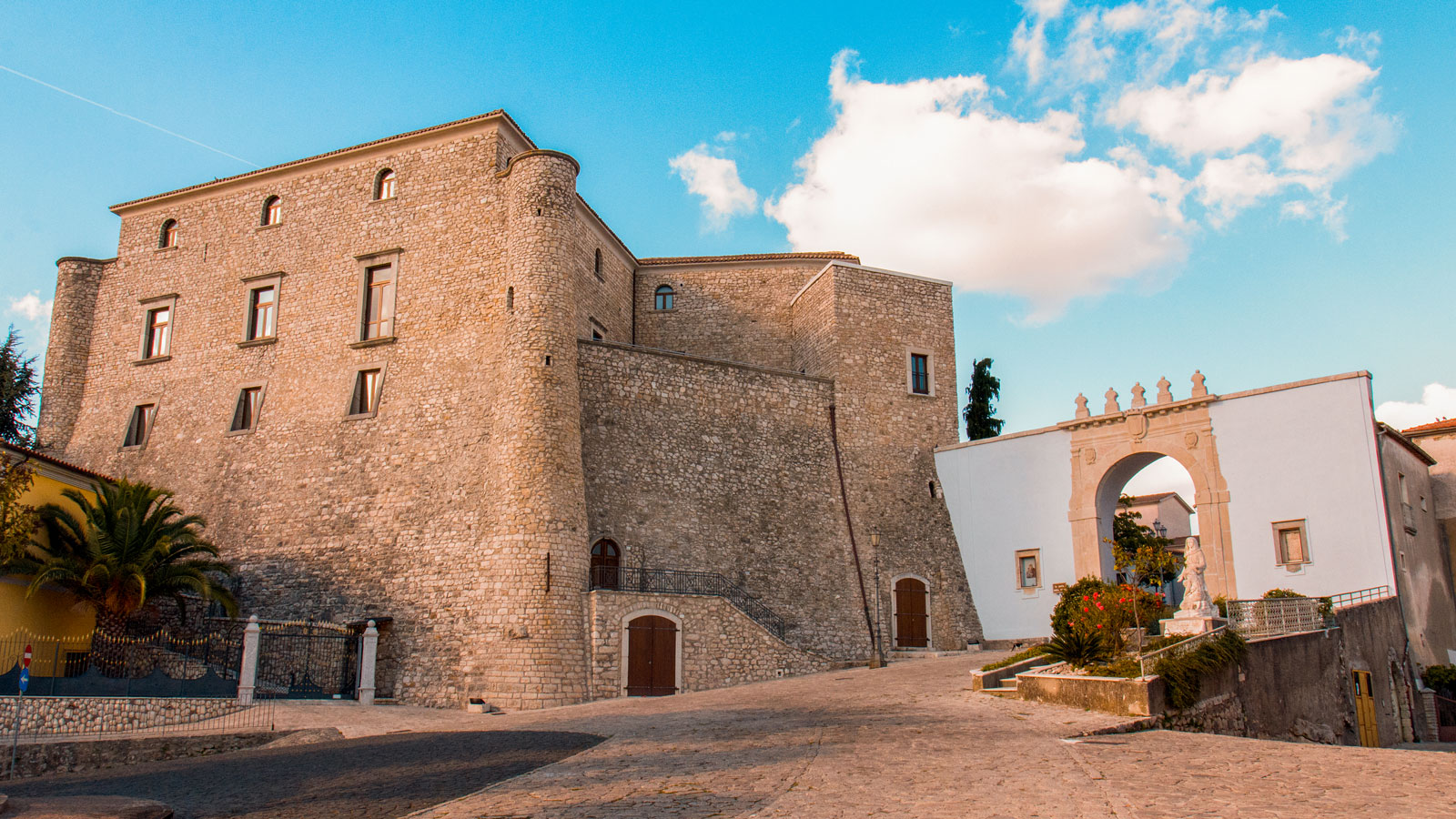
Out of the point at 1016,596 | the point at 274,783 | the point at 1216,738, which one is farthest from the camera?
the point at 1016,596

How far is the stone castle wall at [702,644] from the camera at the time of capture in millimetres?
20516

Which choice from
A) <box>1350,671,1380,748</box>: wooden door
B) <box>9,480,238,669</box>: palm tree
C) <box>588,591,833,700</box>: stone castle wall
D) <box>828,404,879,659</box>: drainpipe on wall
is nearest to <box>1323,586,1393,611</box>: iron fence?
<box>1350,671,1380,748</box>: wooden door

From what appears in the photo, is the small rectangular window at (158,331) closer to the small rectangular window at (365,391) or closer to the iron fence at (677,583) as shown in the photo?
the small rectangular window at (365,391)

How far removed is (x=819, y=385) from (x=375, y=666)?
1470 cm

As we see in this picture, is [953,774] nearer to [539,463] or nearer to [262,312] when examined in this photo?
[539,463]

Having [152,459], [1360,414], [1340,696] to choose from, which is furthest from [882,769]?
[152,459]

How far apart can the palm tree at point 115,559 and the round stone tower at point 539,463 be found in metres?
6.74

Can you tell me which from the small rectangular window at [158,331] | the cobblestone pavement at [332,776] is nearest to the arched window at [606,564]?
the cobblestone pavement at [332,776]

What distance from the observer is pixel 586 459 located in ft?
78.2

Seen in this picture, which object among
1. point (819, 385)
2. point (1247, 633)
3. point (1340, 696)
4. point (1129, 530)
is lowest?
point (1340, 696)

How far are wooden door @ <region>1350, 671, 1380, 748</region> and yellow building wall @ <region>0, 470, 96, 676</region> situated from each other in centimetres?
2616

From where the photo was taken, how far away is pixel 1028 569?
86.1ft

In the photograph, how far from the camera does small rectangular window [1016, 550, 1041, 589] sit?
26.0m

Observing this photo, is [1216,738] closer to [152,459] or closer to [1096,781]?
[1096,781]
